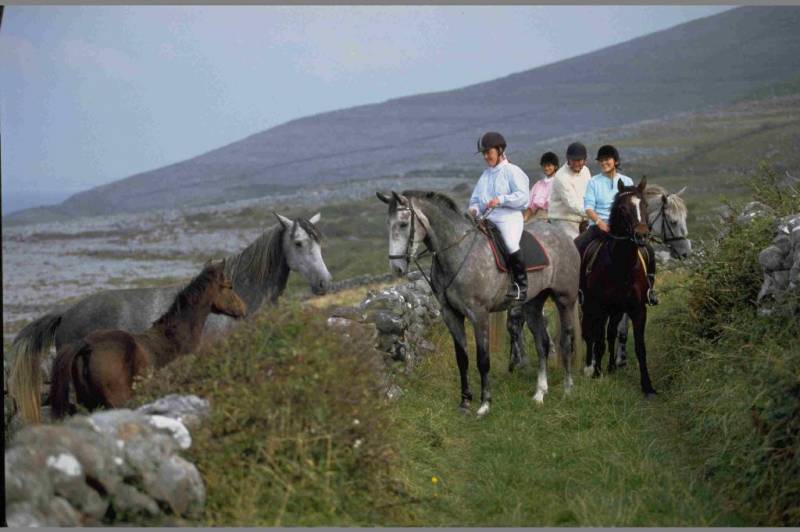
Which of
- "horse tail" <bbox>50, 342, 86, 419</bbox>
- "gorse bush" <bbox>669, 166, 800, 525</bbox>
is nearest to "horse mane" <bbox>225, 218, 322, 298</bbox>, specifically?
"horse tail" <bbox>50, 342, 86, 419</bbox>

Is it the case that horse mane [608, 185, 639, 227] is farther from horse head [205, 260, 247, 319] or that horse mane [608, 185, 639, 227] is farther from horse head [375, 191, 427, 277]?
horse head [205, 260, 247, 319]

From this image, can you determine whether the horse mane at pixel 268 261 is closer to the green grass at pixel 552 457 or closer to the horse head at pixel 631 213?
the green grass at pixel 552 457

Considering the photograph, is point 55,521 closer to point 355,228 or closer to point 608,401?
point 608,401

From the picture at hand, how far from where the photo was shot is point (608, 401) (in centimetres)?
1048

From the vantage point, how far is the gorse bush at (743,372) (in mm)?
6715

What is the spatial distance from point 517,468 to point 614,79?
12500 centimetres

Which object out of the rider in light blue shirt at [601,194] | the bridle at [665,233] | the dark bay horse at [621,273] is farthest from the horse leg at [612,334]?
the bridle at [665,233]

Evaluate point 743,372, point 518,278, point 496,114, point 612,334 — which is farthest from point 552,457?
point 496,114

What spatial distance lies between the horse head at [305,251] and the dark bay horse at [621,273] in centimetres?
323

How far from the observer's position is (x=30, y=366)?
8727 mm

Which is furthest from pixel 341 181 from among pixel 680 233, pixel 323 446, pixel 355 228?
pixel 323 446

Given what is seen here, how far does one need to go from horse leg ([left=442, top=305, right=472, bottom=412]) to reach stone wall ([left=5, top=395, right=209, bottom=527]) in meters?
4.59

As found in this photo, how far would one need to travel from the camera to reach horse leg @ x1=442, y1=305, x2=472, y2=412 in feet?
33.8

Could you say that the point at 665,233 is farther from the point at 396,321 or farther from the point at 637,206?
the point at 396,321
